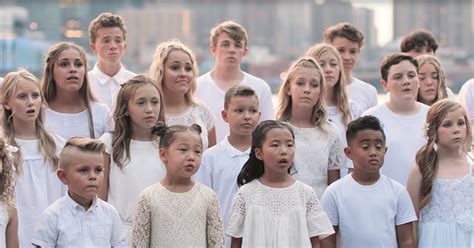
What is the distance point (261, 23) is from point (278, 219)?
43.5 meters

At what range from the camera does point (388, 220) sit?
575cm

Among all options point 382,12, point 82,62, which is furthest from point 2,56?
point 82,62

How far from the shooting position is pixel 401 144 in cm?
637

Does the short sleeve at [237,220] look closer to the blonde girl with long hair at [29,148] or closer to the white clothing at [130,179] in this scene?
the white clothing at [130,179]

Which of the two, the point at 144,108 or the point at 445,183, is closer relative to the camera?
the point at 445,183

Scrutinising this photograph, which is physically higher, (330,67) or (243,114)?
(330,67)

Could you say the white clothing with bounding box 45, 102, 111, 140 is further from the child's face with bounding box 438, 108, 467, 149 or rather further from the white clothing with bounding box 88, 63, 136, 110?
the child's face with bounding box 438, 108, 467, 149

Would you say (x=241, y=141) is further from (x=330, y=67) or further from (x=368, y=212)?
(x=330, y=67)

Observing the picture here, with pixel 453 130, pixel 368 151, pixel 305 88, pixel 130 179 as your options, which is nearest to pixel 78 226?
pixel 130 179

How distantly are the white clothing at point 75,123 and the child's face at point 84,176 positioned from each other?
0.93 meters

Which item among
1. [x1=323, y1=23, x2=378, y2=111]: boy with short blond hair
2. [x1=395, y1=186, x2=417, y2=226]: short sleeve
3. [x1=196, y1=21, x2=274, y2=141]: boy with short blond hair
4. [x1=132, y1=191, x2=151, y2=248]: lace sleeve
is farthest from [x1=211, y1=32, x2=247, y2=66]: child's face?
[x1=132, y1=191, x2=151, y2=248]: lace sleeve

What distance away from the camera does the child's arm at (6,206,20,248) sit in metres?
5.41

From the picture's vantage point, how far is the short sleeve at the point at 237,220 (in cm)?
554

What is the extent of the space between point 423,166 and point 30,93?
2.17m
